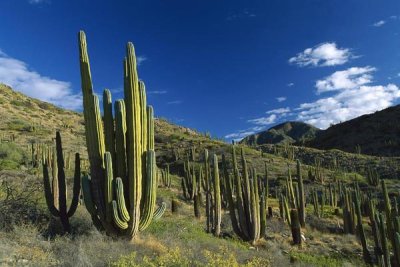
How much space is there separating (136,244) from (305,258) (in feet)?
26.8

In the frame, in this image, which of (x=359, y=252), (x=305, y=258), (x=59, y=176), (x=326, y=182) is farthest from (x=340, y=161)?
(x=59, y=176)

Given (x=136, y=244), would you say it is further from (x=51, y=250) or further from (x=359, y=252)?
(x=359, y=252)

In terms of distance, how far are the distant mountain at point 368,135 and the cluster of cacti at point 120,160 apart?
2366 inches

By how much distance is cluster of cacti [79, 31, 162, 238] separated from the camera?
11625 mm

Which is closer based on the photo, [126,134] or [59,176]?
[126,134]

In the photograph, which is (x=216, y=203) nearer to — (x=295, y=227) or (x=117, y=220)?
(x=295, y=227)

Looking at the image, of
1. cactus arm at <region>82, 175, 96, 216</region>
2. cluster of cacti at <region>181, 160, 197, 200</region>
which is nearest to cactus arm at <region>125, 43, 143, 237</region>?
cactus arm at <region>82, 175, 96, 216</region>

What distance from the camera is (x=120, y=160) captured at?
12.0 m

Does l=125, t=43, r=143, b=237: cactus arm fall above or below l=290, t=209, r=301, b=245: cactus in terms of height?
above

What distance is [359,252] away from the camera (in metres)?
21.1

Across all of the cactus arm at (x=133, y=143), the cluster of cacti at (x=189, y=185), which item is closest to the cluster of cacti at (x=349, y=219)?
the cluster of cacti at (x=189, y=185)

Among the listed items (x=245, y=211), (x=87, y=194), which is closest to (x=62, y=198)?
(x=87, y=194)

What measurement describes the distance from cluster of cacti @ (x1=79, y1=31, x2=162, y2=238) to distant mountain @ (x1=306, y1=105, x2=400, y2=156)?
60.1 meters

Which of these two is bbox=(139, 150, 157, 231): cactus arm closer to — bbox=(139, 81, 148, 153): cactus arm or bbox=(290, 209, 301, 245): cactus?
bbox=(139, 81, 148, 153): cactus arm
